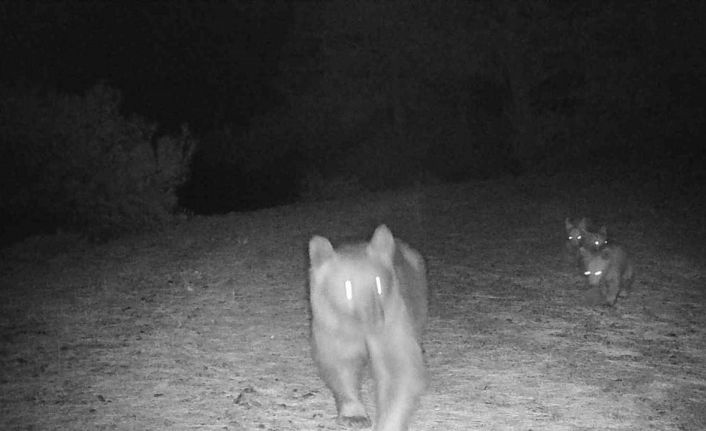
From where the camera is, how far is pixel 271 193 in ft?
77.7

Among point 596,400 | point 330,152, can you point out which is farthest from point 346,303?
point 330,152

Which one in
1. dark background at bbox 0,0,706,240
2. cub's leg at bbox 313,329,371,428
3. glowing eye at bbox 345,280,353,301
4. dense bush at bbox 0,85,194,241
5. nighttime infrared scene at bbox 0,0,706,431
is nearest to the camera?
glowing eye at bbox 345,280,353,301

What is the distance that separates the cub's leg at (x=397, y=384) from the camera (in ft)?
17.4

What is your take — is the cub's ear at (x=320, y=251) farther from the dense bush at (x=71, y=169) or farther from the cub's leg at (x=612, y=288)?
the dense bush at (x=71, y=169)

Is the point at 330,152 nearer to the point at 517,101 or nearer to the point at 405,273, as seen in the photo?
the point at 517,101

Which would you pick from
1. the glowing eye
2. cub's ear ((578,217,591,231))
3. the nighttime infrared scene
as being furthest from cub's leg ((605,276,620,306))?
the glowing eye

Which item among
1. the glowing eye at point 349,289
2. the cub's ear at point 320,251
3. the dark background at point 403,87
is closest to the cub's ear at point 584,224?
the cub's ear at point 320,251

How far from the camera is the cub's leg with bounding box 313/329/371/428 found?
17.4 ft

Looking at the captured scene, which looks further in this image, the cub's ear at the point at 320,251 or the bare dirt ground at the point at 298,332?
the bare dirt ground at the point at 298,332

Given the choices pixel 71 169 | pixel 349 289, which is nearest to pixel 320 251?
pixel 349 289

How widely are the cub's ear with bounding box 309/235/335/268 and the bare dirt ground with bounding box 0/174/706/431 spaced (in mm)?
1510

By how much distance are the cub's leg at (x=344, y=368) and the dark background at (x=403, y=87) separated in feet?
55.5

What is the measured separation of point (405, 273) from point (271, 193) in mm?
17552

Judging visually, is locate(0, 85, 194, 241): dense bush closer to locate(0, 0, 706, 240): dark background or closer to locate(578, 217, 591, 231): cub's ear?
locate(0, 0, 706, 240): dark background
